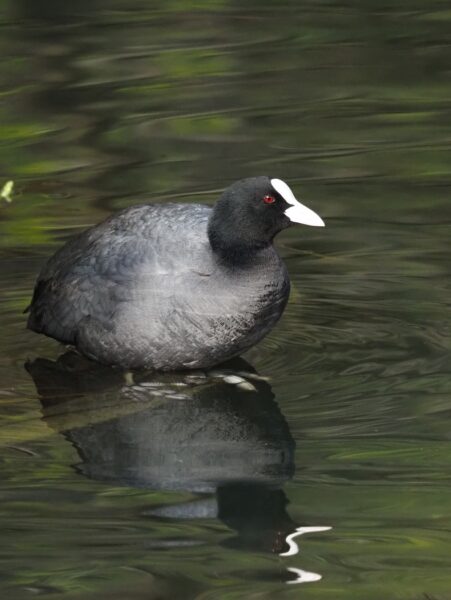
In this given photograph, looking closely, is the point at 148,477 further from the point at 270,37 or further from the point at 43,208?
the point at 270,37

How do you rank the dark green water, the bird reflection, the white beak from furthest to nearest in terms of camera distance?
the white beak, the bird reflection, the dark green water

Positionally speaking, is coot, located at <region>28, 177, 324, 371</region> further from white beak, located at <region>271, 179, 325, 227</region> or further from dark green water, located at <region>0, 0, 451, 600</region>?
dark green water, located at <region>0, 0, 451, 600</region>

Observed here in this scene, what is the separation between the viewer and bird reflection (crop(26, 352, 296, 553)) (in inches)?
204

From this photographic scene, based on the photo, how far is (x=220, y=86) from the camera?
10.2 meters

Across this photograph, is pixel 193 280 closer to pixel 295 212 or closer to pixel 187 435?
pixel 295 212

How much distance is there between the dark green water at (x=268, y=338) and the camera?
4832mm

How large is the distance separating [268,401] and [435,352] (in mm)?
778

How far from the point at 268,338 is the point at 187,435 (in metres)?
1.05

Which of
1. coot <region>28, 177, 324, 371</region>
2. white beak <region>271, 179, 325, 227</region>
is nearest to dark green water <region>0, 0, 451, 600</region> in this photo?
coot <region>28, 177, 324, 371</region>

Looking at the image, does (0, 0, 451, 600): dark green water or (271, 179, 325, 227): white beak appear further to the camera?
(271, 179, 325, 227): white beak

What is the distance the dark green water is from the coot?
0.22 meters

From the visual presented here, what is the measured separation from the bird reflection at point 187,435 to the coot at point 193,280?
0.14 meters

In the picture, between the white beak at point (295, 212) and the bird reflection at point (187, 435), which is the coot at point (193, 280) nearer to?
the white beak at point (295, 212)

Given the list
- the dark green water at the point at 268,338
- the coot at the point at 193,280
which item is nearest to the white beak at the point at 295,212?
the coot at the point at 193,280
